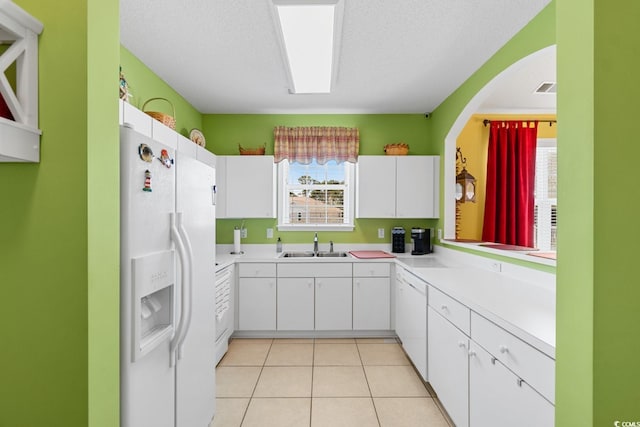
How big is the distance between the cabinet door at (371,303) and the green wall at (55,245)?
275 centimetres

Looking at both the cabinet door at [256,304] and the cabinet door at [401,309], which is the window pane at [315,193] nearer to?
the cabinet door at [256,304]

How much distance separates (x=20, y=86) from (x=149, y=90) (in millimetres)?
2120

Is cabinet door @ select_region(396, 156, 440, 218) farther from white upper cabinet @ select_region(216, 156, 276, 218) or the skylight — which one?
white upper cabinet @ select_region(216, 156, 276, 218)

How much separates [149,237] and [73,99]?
0.57m

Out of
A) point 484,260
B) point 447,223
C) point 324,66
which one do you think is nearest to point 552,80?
point 447,223

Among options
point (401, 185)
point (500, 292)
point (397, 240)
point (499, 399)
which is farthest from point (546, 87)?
point (499, 399)

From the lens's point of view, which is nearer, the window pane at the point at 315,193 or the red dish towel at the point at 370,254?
the red dish towel at the point at 370,254

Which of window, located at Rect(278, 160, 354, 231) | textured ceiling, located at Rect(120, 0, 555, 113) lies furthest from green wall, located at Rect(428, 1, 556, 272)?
window, located at Rect(278, 160, 354, 231)

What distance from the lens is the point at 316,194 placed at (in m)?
4.11

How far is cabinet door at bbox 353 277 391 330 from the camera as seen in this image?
3396mm

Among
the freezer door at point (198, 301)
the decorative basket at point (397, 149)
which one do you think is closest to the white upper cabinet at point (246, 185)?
the decorative basket at point (397, 149)

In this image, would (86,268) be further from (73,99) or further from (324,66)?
(324,66)

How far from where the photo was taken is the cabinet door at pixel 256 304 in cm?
339

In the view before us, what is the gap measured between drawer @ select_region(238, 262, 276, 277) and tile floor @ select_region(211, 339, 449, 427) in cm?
75
